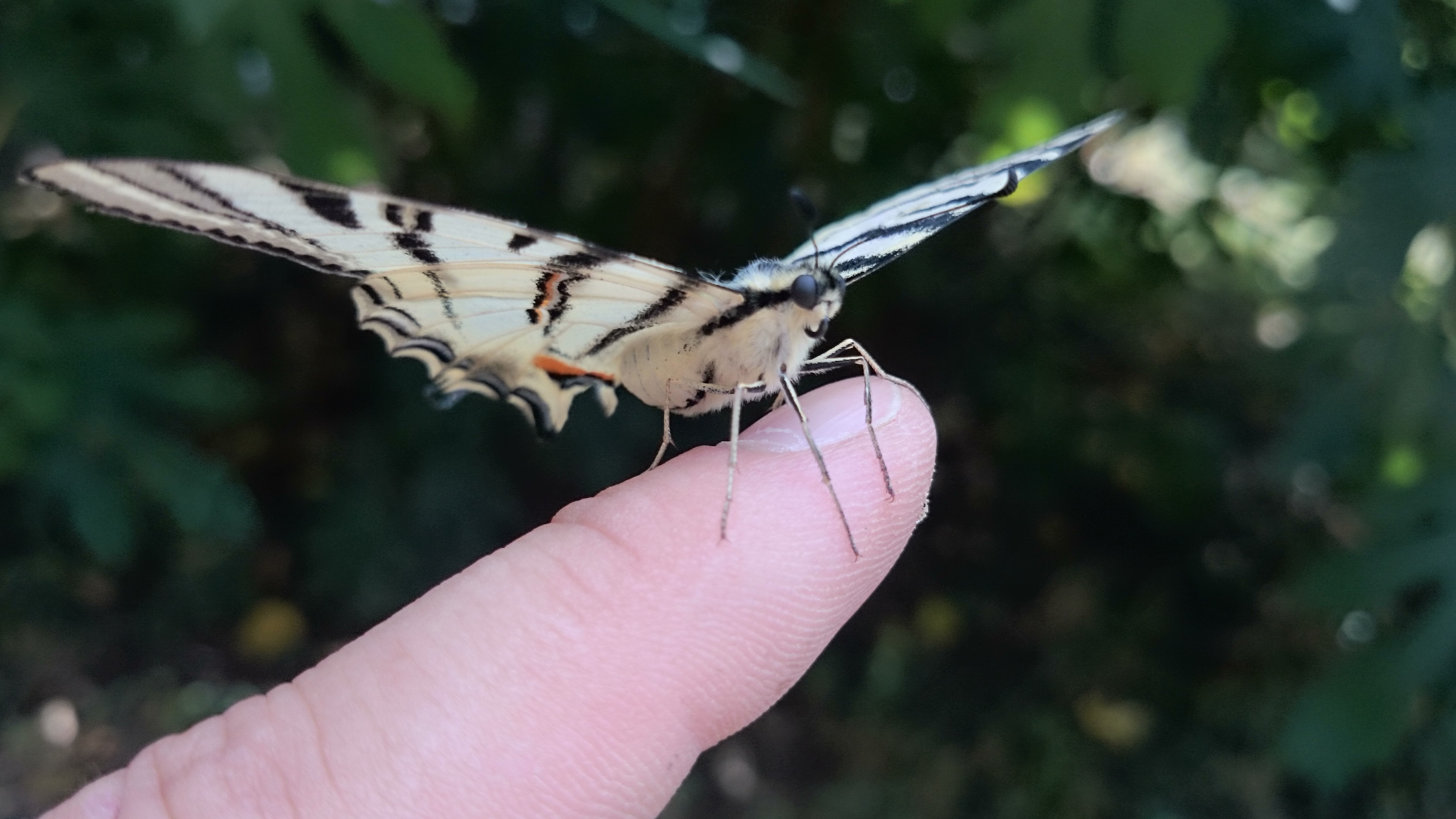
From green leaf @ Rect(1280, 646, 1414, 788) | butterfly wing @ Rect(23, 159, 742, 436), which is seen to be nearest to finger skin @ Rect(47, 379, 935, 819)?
butterfly wing @ Rect(23, 159, 742, 436)

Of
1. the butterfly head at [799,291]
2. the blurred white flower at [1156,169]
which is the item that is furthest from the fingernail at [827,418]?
the blurred white flower at [1156,169]

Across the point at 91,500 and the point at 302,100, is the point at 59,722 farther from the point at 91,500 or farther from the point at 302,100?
the point at 302,100

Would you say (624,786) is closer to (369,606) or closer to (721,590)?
(721,590)

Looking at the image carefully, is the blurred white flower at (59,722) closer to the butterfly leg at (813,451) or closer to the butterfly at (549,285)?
the butterfly at (549,285)

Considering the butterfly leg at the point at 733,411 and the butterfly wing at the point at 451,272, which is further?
the butterfly leg at the point at 733,411

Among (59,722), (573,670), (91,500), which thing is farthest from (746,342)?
(59,722)

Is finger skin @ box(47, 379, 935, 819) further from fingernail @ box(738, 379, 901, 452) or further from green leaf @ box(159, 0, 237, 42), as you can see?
green leaf @ box(159, 0, 237, 42)
